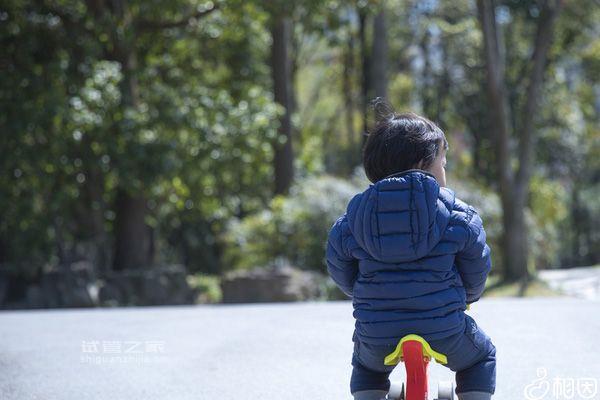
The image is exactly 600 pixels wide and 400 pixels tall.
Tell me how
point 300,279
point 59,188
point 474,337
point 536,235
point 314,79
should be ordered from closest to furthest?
point 474,337, point 300,279, point 59,188, point 536,235, point 314,79

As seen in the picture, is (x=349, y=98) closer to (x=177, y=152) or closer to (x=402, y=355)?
(x=177, y=152)

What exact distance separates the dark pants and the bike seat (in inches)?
2.3

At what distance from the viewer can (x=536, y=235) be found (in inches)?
716

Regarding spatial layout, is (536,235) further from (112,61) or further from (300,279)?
(112,61)

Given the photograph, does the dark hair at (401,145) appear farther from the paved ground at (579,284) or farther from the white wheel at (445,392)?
the paved ground at (579,284)

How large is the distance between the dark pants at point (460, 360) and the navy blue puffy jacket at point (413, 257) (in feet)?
0.15

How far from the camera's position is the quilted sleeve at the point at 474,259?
332cm

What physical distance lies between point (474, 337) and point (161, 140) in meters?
11.1

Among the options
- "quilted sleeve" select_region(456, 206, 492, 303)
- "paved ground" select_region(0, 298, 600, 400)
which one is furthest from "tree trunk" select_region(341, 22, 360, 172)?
"quilted sleeve" select_region(456, 206, 492, 303)

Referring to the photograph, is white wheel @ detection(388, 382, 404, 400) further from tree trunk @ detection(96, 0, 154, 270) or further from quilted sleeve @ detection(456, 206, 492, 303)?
tree trunk @ detection(96, 0, 154, 270)

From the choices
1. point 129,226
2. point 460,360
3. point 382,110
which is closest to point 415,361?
point 460,360

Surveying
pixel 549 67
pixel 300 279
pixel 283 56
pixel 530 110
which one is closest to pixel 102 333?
pixel 300 279

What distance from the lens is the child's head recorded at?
3430 millimetres

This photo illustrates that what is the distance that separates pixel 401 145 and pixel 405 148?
0.02m
